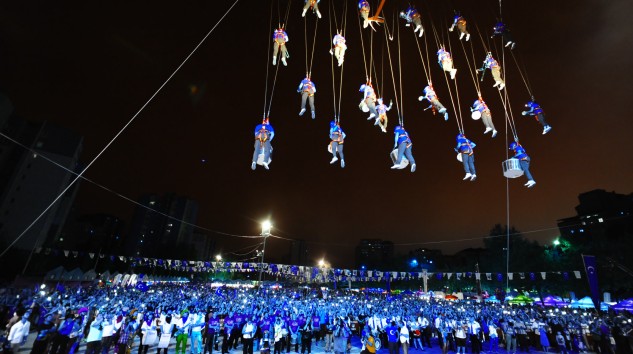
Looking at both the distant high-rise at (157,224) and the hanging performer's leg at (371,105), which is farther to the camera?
the distant high-rise at (157,224)

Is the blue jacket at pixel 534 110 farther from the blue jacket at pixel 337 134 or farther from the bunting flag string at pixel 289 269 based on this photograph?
the bunting flag string at pixel 289 269

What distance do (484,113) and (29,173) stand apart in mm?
67534

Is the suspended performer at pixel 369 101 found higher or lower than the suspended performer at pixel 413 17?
lower

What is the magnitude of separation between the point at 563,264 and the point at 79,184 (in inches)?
3429

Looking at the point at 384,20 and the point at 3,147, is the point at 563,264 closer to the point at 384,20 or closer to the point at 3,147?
the point at 384,20

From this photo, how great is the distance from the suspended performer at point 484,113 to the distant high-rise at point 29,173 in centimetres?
5491

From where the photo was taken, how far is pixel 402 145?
1148cm

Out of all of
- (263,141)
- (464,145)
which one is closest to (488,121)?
(464,145)

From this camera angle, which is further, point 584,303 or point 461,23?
point 584,303

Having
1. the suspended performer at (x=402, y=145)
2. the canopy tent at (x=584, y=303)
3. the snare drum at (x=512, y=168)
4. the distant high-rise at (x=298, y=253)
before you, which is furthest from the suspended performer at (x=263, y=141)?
the distant high-rise at (x=298, y=253)

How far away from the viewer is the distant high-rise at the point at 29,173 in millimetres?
48469

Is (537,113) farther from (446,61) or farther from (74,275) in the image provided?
(74,275)

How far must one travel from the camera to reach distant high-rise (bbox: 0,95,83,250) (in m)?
48.5

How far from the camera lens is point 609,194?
225ft
